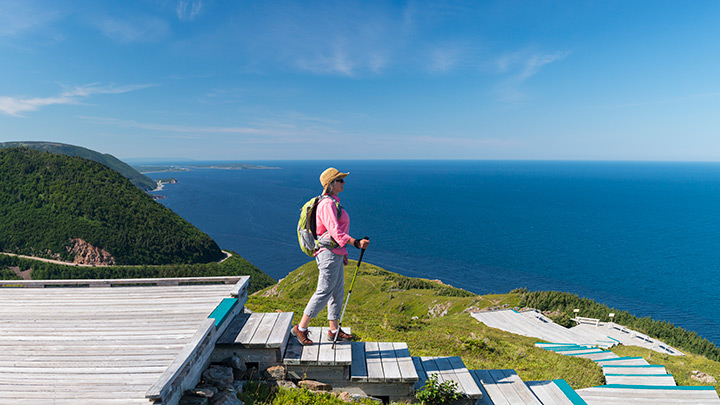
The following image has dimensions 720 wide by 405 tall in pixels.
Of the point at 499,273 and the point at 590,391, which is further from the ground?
the point at 590,391

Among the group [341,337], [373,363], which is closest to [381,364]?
[373,363]

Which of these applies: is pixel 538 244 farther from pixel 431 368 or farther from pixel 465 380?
pixel 465 380

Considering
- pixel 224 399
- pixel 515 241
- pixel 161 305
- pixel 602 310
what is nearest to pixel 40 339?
pixel 161 305

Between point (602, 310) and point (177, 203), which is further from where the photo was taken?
point (177, 203)

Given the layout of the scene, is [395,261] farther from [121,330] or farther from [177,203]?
[177,203]

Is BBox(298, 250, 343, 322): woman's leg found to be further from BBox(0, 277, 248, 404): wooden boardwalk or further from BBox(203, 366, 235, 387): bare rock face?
BBox(0, 277, 248, 404): wooden boardwalk

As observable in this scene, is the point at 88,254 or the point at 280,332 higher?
the point at 280,332
